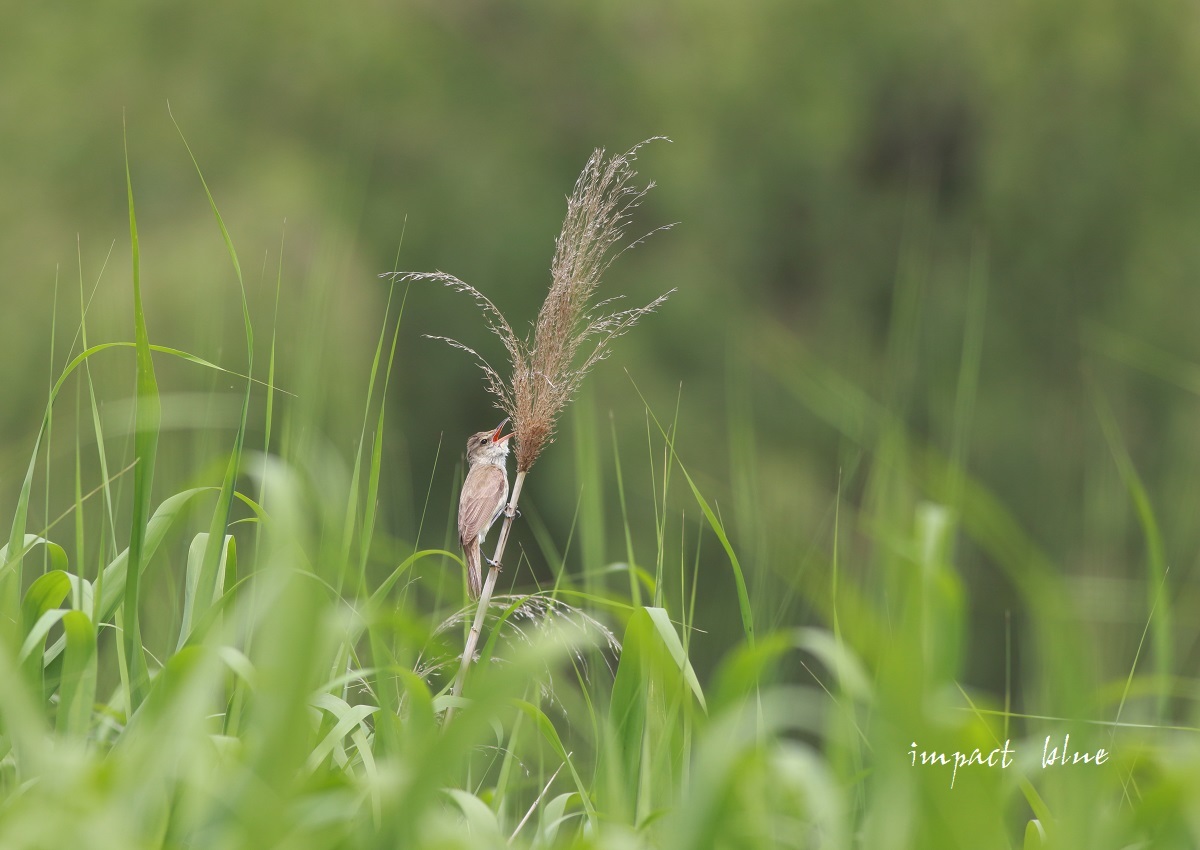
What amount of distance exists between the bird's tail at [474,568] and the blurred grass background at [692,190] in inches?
178

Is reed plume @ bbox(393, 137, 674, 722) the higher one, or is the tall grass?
reed plume @ bbox(393, 137, 674, 722)

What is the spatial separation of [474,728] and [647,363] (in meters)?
8.12

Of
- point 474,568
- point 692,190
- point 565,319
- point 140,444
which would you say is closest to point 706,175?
point 692,190

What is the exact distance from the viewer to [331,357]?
2.02 metres

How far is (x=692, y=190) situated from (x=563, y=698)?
8.11 m

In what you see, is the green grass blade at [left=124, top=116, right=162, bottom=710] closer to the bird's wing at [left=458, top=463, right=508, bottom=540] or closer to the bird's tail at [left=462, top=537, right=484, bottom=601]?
the bird's tail at [left=462, top=537, right=484, bottom=601]

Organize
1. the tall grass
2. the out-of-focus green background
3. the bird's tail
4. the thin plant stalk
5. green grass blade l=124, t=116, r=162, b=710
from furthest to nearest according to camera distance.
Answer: the out-of-focus green background → the bird's tail → the thin plant stalk → green grass blade l=124, t=116, r=162, b=710 → the tall grass

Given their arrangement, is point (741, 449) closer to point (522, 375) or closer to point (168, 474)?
point (522, 375)

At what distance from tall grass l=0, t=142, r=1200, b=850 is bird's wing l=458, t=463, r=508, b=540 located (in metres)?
0.73

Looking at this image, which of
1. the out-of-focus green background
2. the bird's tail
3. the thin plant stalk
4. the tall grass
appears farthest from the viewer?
the out-of-focus green background

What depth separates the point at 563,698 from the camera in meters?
2.03

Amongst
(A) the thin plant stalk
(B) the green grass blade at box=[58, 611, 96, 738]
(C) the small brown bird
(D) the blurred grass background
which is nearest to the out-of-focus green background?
(D) the blurred grass background

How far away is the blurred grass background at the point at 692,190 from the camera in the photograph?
8281mm

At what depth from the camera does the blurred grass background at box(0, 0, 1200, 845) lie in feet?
27.2
